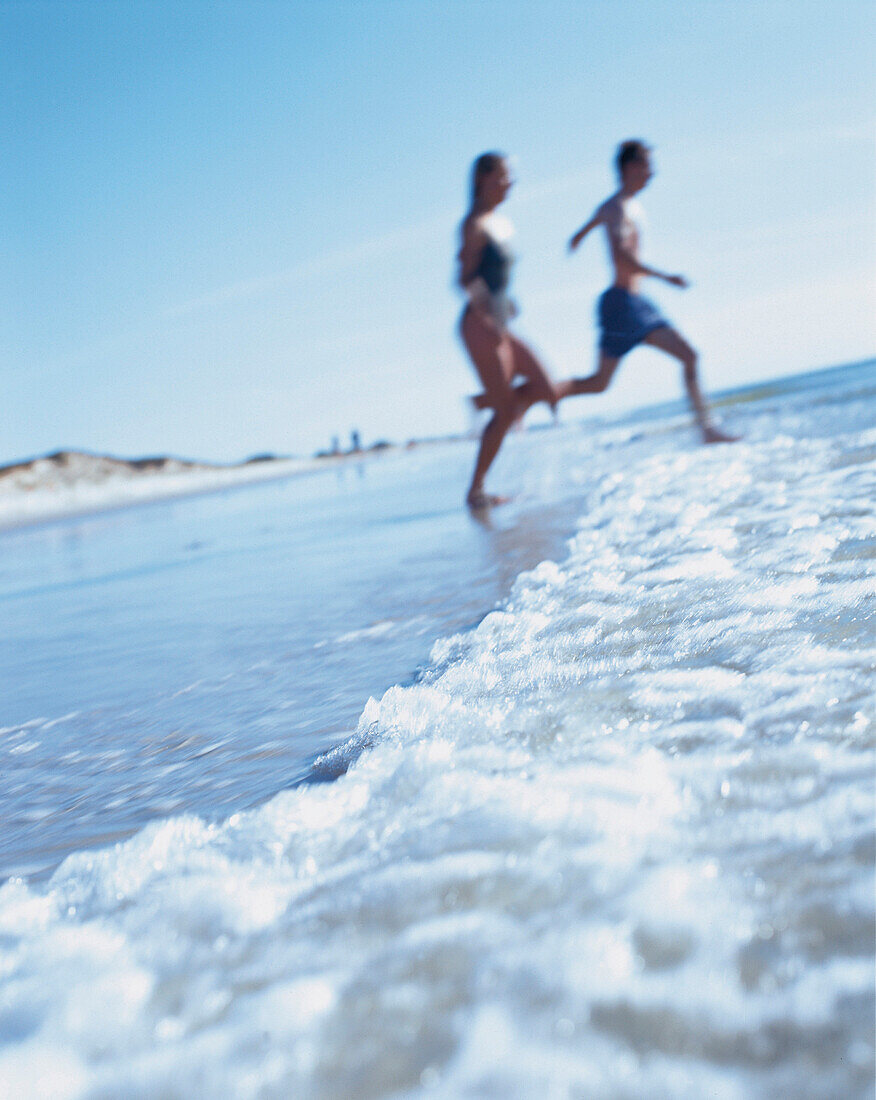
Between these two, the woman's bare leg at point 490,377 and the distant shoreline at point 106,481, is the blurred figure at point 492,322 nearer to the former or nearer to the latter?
the woman's bare leg at point 490,377

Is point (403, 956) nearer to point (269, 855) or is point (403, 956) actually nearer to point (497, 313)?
point (269, 855)

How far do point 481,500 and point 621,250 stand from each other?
6.55ft

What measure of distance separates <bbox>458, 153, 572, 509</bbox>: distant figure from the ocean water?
3.12 meters

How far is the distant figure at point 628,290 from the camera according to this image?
20.8 ft

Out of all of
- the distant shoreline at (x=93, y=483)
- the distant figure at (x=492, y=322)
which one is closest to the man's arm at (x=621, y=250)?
the distant figure at (x=492, y=322)

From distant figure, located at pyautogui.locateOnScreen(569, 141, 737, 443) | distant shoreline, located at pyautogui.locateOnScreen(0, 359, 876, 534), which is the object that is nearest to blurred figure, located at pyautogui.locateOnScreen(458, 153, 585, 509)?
distant figure, located at pyautogui.locateOnScreen(569, 141, 737, 443)

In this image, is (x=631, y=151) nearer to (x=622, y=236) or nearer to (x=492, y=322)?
(x=622, y=236)

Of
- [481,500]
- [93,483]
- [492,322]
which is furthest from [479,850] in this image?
[93,483]

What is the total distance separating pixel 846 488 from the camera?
3.48 m

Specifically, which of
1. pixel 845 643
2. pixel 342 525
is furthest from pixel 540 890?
pixel 342 525

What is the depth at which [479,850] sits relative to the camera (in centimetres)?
125

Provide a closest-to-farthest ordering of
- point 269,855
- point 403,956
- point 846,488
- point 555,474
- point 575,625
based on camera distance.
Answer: point 403,956 < point 269,855 < point 575,625 < point 846,488 < point 555,474

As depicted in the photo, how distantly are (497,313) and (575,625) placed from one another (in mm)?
3855

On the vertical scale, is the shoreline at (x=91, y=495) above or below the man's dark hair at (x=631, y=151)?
below
